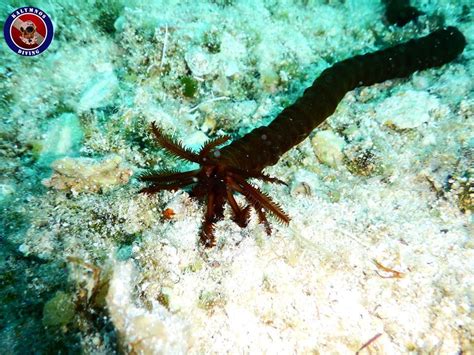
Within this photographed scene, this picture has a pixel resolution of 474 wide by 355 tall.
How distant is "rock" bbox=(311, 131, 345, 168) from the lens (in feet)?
14.0

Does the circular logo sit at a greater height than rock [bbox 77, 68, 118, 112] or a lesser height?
greater

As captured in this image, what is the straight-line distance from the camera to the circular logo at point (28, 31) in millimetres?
4262

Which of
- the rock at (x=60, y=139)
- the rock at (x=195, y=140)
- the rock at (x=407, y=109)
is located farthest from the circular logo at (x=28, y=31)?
the rock at (x=407, y=109)

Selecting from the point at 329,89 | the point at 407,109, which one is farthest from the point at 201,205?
the point at 407,109

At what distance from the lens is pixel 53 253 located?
281cm

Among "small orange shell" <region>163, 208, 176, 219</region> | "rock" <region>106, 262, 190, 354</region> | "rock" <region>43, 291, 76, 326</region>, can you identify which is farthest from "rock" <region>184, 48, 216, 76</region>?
"rock" <region>43, 291, 76, 326</region>

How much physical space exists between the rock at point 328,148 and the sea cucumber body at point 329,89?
193 millimetres

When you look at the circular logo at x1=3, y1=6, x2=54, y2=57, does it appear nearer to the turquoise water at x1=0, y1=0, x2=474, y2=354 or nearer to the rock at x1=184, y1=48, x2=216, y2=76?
the turquoise water at x1=0, y1=0, x2=474, y2=354

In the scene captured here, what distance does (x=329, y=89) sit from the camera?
14.8 ft

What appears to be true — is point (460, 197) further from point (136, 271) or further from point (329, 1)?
point (329, 1)

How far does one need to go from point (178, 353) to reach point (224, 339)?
0.40 meters

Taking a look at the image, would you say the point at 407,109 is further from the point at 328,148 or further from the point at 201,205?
the point at 201,205

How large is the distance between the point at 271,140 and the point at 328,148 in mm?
918

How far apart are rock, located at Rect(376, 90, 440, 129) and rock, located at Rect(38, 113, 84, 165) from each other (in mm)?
3970
